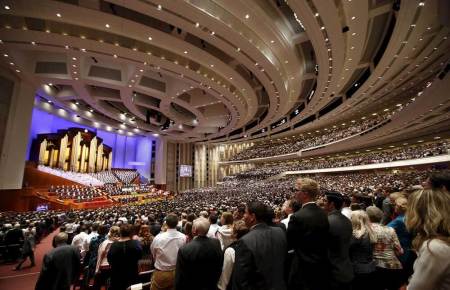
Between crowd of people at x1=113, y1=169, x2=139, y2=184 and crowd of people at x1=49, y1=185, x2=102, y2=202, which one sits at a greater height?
crowd of people at x1=113, y1=169, x2=139, y2=184

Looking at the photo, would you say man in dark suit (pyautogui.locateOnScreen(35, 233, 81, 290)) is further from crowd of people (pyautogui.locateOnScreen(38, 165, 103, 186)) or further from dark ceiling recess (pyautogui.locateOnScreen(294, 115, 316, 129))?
dark ceiling recess (pyautogui.locateOnScreen(294, 115, 316, 129))

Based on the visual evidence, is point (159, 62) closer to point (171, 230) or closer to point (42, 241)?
point (42, 241)

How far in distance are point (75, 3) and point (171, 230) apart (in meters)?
11.3

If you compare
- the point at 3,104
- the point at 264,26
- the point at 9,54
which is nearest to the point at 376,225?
the point at 264,26

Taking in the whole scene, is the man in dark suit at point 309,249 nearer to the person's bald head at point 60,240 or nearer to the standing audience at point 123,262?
the standing audience at point 123,262

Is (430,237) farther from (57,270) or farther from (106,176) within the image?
(106,176)

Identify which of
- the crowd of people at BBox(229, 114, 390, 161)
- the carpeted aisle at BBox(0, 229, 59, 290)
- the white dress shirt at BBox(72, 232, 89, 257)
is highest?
the crowd of people at BBox(229, 114, 390, 161)

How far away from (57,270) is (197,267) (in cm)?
237

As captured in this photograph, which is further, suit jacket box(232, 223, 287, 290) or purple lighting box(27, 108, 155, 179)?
purple lighting box(27, 108, 155, 179)

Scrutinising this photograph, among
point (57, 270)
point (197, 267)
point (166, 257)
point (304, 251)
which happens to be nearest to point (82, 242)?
point (57, 270)

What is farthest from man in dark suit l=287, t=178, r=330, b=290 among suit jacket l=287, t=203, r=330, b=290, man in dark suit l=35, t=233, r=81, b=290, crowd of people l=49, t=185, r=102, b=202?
crowd of people l=49, t=185, r=102, b=202

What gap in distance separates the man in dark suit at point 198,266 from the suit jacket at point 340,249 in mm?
1138

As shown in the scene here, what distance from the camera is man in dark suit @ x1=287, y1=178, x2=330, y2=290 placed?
2184 mm

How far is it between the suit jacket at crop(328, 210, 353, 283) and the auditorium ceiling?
31.6 ft
